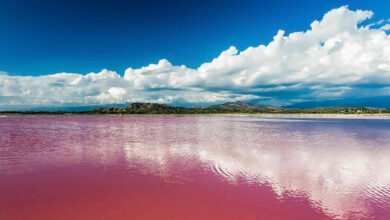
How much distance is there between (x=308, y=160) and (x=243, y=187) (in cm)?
900

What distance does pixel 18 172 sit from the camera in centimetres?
1339

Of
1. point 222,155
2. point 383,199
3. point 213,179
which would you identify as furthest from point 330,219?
point 222,155

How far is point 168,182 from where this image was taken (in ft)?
38.9

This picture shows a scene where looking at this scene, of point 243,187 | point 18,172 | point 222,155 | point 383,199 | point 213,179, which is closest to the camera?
point 383,199

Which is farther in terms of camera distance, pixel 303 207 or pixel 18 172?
pixel 18 172

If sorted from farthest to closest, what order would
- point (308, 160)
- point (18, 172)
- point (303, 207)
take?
point (308, 160), point (18, 172), point (303, 207)

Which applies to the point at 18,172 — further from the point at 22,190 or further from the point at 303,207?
the point at 303,207

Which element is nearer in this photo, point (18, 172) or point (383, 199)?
point (383, 199)

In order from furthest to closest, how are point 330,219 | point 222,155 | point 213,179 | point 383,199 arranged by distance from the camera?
1. point 222,155
2. point 213,179
3. point 383,199
4. point 330,219

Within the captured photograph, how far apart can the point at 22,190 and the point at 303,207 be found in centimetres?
1328

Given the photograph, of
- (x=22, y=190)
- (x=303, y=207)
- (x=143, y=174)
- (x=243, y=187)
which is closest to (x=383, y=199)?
(x=303, y=207)

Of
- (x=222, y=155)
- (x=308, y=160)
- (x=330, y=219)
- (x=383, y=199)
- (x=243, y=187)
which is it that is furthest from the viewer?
(x=222, y=155)

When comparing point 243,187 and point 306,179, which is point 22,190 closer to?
point 243,187

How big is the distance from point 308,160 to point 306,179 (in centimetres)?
537
